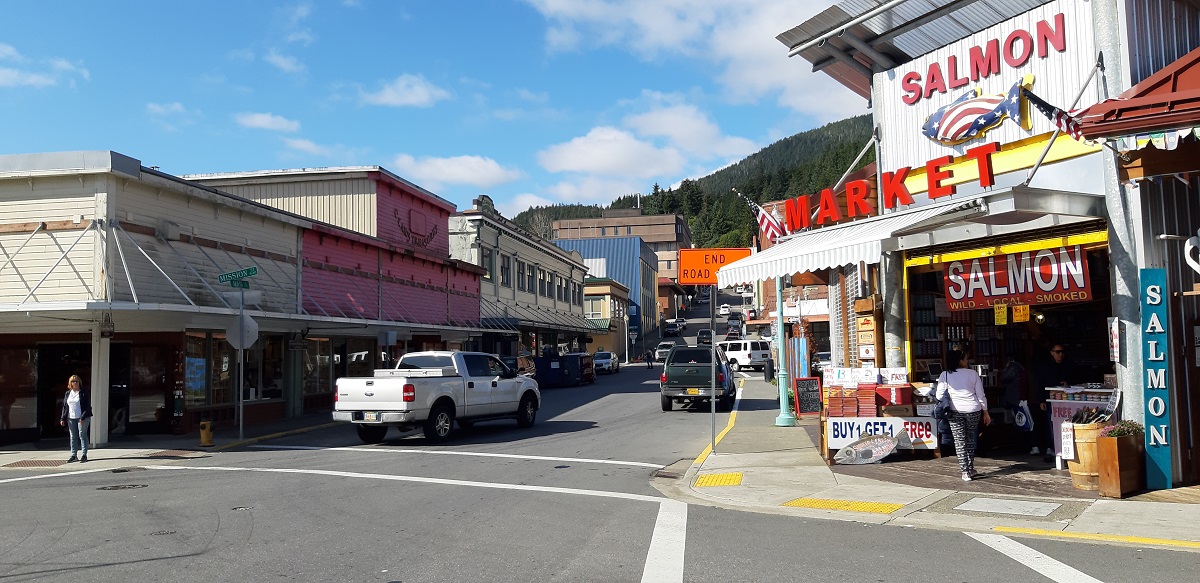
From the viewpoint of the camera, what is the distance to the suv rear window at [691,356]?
23906 mm

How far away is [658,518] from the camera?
9164 mm

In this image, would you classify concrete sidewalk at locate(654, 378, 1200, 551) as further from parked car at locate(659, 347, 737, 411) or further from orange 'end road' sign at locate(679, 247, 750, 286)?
parked car at locate(659, 347, 737, 411)

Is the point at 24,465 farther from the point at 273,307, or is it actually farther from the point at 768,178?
the point at 768,178

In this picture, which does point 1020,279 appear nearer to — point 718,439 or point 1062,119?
point 1062,119

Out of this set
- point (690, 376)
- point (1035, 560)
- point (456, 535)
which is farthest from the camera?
point (690, 376)

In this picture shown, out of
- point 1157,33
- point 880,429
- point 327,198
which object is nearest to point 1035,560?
point 880,429

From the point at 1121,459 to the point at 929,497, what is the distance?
207 cm

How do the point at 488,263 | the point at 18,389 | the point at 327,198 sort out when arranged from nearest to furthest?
the point at 18,389, the point at 327,198, the point at 488,263

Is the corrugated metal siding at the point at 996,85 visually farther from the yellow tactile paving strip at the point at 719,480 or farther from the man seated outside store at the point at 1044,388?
the yellow tactile paving strip at the point at 719,480

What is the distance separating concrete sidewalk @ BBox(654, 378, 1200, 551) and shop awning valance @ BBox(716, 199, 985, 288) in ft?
9.35

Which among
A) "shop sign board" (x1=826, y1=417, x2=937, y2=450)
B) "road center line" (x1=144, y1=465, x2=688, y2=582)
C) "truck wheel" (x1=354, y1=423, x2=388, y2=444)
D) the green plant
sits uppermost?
the green plant

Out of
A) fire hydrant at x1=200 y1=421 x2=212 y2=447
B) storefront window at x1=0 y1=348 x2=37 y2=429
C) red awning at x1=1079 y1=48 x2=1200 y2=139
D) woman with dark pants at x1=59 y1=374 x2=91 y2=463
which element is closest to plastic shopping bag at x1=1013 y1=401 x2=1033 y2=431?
red awning at x1=1079 y1=48 x2=1200 y2=139

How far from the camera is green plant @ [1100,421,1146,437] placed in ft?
31.7

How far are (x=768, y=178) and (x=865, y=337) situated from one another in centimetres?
15593
